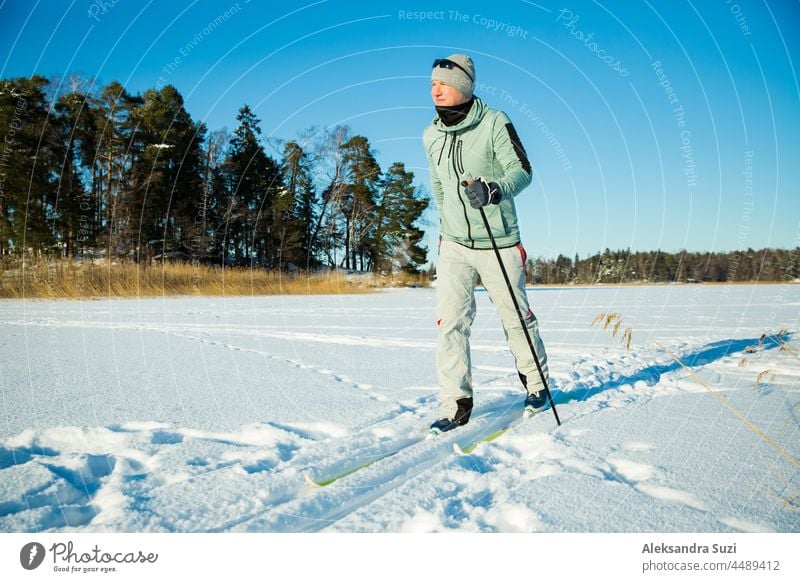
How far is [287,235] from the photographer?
22875 millimetres

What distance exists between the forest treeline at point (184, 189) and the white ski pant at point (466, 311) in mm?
12074

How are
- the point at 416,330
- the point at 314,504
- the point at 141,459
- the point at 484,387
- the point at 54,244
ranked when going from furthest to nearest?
the point at 54,244 < the point at 416,330 < the point at 484,387 < the point at 141,459 < the point at 314,504

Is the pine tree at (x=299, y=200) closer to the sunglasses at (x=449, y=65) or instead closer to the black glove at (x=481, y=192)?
the sunglasses at (x=449, y=65)

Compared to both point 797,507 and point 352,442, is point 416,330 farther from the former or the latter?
point 797,507

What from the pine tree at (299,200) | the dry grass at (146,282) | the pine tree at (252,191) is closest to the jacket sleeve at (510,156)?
the dry grass at (146,282)

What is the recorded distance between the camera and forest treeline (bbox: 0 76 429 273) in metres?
15.6

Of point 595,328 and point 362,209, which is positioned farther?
point 362,209

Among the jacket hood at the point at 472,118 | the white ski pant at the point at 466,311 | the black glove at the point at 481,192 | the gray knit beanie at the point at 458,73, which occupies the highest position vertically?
the gray knit beanie at the point at 458,73

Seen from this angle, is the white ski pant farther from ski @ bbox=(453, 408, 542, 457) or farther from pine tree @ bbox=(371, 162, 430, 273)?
pine tree @ bbox=(371, 162, 430, 273)

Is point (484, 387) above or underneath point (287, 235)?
underneath

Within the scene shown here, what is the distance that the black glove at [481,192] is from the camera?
90.0 inches
